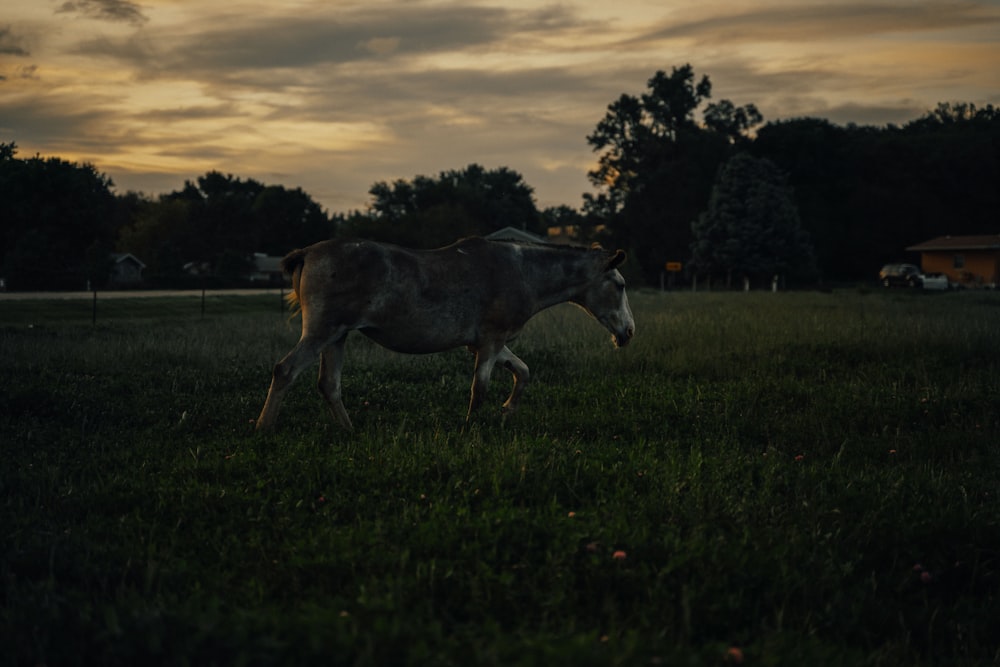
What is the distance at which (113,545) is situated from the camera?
548 cm

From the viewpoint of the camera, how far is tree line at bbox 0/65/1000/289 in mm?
51719

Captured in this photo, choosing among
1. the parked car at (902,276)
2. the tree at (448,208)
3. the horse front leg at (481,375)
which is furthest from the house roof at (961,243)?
the horse front leg at (481,375)

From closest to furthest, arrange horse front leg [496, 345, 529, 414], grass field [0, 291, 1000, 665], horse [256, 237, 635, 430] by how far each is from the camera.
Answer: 1. grass field [0, 291, 1000, 665]
2. horse [256, 237, 635, 430]
3. horse front leg [496, 345, 529, 414]

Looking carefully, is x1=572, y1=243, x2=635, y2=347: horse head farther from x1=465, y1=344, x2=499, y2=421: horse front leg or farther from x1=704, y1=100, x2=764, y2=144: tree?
x1=704, y1=100, x2=764, y2=144: tree

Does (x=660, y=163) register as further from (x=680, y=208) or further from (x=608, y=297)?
(x=608, y=297)

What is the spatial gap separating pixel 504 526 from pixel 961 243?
77.3 meters

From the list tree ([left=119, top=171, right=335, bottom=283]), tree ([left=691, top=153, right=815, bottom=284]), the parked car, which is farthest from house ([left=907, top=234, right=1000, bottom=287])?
tree ([left=119, top=171, right=335, bottom=283])

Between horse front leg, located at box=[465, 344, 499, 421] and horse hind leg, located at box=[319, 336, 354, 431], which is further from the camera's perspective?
horse front leg, located at box=[465, 344, 499, 421]

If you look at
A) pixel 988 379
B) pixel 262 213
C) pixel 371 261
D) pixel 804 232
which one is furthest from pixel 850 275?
pixel 371 261

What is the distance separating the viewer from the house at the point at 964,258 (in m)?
69.7

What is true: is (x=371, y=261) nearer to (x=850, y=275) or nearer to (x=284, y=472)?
(x=284, y=472)

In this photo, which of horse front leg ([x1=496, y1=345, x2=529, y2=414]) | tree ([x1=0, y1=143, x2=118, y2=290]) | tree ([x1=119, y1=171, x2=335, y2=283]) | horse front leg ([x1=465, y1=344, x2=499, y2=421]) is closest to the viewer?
horse front leg ([x1=465, y1=344, x2=499, y2=421])

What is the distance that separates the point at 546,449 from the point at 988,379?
8.09m

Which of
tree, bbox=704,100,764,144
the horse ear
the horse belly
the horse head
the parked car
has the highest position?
tree, bbox=704,100,764,144
